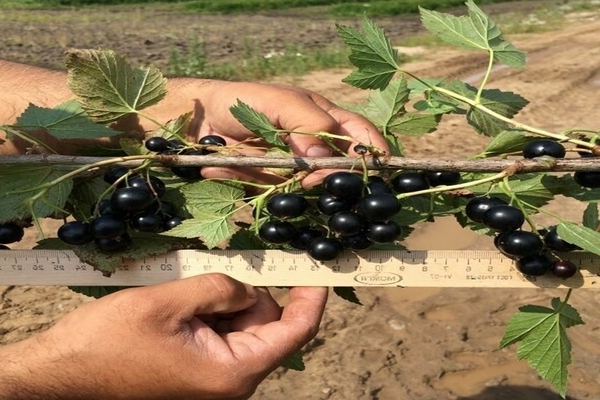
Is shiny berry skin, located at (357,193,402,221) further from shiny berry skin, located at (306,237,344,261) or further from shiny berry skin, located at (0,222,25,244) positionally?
shiny berry skin, located at (0,222,25,244)

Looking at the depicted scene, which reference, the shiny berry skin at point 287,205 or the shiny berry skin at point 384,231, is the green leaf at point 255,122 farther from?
the shiny berry skin at point 384,231

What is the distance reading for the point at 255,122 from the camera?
174 centimetres

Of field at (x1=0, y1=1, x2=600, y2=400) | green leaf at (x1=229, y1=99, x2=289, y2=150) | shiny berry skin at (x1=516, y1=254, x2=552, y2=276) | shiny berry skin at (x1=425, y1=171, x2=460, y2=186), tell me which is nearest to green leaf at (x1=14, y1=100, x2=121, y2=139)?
green leaf at (x1=229, y1=99, x2=289, y2=150)

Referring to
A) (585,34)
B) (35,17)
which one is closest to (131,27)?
(35,17)

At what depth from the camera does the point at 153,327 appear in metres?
1.63

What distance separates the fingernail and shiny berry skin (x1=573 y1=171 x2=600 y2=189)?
0.66 m

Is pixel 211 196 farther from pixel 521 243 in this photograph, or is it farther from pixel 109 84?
pixel 521 243

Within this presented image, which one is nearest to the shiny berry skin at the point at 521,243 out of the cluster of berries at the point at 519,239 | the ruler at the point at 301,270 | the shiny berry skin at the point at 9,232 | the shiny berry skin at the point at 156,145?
the cluster of berries at the point at 519,239

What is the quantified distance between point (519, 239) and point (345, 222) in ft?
1.35

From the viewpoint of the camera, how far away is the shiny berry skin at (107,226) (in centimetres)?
160

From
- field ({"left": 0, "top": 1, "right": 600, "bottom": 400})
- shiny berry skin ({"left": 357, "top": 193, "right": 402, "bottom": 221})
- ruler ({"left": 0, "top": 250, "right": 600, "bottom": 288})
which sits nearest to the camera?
shiny berry skin ({"left": 357, "top": 193, "right": 402, "bottom": 221})

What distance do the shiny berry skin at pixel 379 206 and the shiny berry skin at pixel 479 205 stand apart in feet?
0.75

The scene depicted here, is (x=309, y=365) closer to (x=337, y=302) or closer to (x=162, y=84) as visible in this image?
(x=337, y=302)

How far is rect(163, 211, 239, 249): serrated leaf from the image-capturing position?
1.64 meters
